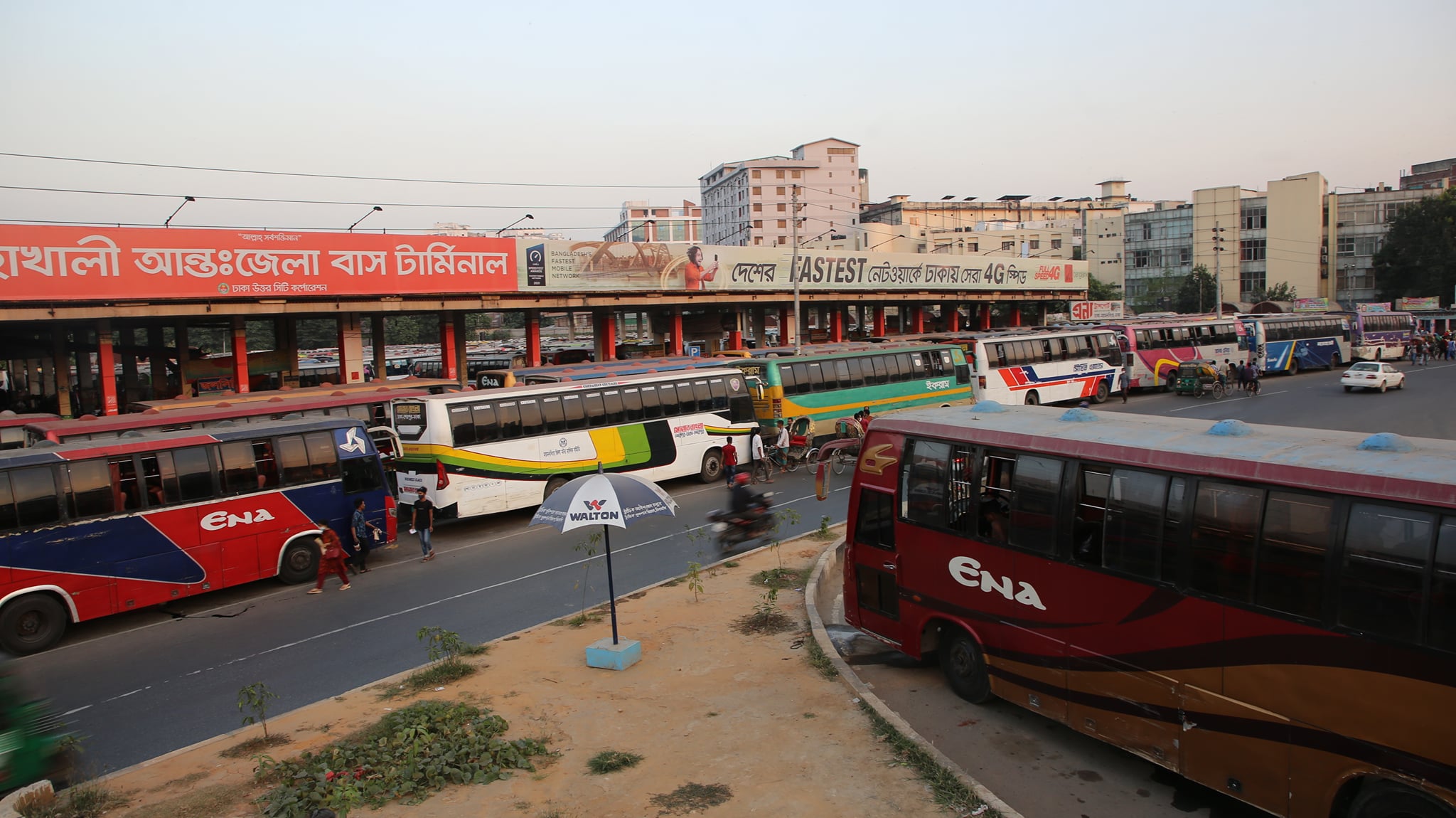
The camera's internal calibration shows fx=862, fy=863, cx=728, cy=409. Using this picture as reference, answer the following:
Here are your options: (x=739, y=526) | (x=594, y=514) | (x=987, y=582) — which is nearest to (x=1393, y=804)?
(x=987, y=582)

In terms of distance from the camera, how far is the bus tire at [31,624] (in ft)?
35.9

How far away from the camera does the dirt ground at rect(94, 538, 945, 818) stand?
6516 mm

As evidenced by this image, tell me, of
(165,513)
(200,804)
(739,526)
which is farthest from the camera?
(739,526)

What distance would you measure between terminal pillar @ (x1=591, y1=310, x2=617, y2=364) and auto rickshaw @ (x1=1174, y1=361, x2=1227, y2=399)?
911 inches

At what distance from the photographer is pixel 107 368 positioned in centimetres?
2298

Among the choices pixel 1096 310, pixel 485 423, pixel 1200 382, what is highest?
pixel 1096 310

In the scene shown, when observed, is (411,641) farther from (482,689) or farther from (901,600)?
(901,600)

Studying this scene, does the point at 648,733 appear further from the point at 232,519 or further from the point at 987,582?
the point at 232,519

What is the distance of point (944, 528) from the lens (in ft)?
27.5

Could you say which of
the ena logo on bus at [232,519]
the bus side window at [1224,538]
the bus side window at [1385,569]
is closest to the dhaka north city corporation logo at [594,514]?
the bus side window at [1224,538]

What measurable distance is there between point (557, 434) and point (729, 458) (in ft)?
14.2

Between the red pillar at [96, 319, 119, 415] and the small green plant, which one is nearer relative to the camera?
the small green plant

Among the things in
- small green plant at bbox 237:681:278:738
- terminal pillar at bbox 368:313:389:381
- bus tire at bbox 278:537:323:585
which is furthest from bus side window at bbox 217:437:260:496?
terminal pillar at bbox 368:313:389:381

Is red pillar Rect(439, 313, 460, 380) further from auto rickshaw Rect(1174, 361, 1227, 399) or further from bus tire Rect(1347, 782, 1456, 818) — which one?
bus tire Rect(1347, 782, 1456, 818)
